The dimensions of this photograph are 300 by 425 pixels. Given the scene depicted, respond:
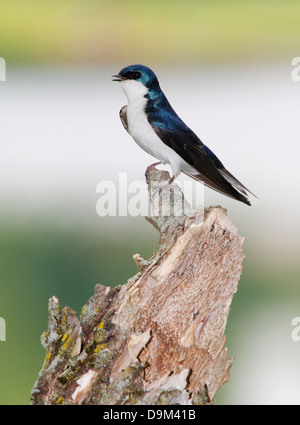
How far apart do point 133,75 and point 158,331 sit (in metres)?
2.38

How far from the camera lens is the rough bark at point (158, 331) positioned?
9.76ft

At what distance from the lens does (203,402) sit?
3.03 m

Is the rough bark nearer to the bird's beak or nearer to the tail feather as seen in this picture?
the tail feather

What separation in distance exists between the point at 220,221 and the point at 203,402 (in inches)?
36.6

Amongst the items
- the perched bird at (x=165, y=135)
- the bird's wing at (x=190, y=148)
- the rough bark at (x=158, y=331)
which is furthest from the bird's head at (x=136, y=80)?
the rough bark at (x=158, y=331)

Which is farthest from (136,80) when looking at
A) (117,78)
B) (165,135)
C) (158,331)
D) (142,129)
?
(158,331)

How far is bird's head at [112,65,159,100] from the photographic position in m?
4.79

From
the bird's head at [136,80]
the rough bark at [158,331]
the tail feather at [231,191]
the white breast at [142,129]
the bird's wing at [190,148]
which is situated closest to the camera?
the rough bark at [158,331]

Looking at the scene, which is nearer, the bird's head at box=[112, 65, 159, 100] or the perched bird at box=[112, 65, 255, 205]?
the perched bird at box=[112, 65, 255, 205]

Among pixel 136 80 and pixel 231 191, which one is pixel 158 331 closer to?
pixel 231 191

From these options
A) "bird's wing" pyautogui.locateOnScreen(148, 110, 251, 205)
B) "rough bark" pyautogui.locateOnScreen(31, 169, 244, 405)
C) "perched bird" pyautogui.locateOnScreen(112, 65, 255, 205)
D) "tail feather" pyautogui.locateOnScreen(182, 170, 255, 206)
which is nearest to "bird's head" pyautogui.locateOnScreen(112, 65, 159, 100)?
"perched bird" pyautogui.locateOnScreen(112, 65, 255, 205)

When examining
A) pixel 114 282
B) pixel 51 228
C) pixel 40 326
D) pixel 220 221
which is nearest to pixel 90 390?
pixel 220 221

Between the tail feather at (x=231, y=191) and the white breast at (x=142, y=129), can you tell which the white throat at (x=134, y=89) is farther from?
the tail feather at (x=231, y=191)

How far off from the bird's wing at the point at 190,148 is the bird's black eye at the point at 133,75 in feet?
1.01
